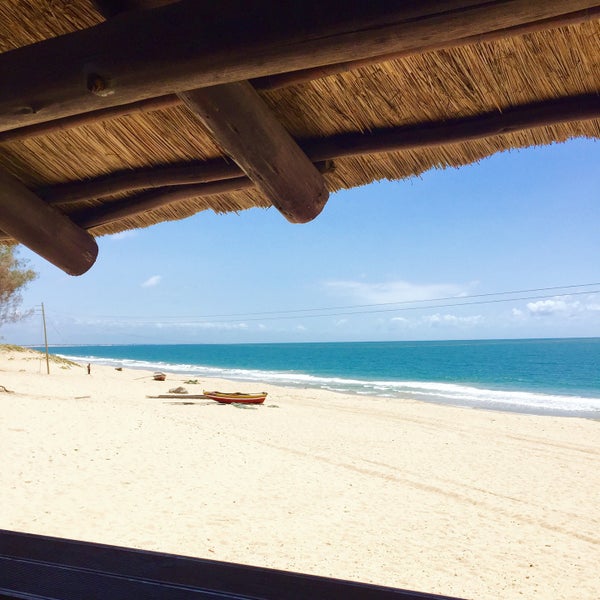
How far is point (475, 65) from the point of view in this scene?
1.52 m

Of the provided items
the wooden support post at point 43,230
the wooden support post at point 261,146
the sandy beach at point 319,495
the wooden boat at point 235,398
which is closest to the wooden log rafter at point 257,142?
the wooden support post at point 261,146

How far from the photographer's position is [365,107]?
1.73 metres

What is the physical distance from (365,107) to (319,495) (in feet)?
18.3

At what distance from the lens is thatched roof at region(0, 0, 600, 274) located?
147 cm

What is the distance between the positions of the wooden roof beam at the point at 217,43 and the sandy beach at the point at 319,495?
160 inches

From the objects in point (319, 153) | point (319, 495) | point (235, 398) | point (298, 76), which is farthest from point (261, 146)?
point (235, 398)

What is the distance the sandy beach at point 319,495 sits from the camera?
15.3 feet

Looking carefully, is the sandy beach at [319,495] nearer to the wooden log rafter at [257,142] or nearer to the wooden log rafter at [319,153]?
the wooden log rafter at [319,153]

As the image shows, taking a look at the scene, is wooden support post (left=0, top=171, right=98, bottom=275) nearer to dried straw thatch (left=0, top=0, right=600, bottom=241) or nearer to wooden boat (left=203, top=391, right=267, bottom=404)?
dried straw thatch (left=0, top=0, right=600, bottom=241)

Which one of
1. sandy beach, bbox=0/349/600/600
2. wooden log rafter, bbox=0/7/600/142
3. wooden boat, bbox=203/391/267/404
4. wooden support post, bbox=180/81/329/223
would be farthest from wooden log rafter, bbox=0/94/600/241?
wooden boat, bbox=203/391/267/404

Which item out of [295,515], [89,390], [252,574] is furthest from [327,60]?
[89,390]

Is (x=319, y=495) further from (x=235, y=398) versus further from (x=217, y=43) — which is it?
(x=235, y=398)

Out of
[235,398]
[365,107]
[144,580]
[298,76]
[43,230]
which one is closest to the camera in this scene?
[144,580]

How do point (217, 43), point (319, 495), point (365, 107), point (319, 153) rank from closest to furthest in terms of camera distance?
point (217, 43), point (365, 107), point (319, 153), point (319, 495)
